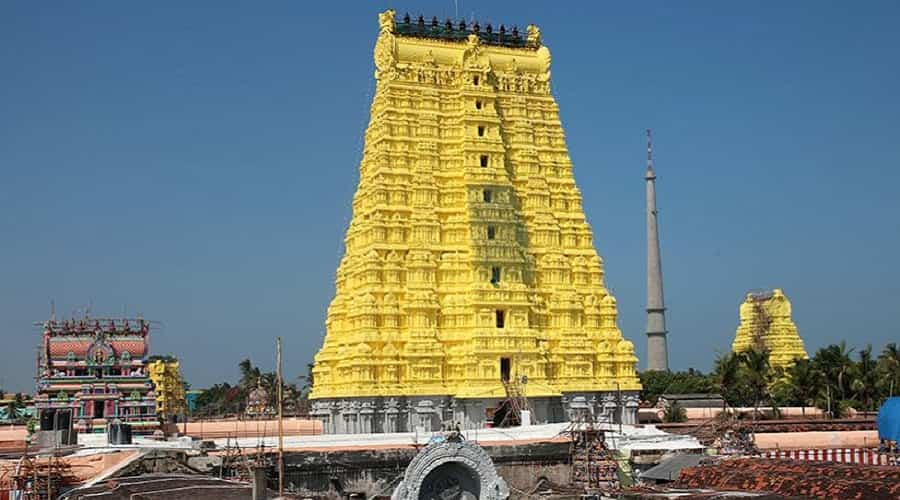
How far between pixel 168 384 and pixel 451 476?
60.0m

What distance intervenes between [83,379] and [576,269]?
23103mm

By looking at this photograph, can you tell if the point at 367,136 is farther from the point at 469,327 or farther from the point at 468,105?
the point at 469,327

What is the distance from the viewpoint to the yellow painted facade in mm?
77938

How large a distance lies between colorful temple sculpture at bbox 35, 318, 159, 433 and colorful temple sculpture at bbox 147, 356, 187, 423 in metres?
27.7

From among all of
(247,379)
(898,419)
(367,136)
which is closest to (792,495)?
(898,419)

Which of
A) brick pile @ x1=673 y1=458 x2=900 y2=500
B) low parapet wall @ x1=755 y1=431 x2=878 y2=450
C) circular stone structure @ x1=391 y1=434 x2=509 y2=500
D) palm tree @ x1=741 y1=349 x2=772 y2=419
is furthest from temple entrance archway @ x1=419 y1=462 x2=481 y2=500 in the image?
palm tree @ x1=741 y1=349 x2=772 y2=419

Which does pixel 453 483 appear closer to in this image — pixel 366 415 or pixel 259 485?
pixel 259 485

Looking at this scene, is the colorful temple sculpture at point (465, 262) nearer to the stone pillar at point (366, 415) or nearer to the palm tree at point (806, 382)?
the stone pillar at point (366, 415)

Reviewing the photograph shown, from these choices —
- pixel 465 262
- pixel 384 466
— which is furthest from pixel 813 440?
pixel 384 466

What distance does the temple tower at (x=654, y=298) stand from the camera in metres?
114

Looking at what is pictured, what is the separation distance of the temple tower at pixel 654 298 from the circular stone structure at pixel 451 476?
90449 mm

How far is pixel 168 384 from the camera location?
81.2 meters

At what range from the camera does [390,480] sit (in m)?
31.0

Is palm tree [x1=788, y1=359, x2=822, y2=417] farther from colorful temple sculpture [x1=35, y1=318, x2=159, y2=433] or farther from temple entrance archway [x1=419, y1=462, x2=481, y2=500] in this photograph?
temple entrance archway [x1=419, y1=462, x2=481, y2=500]
